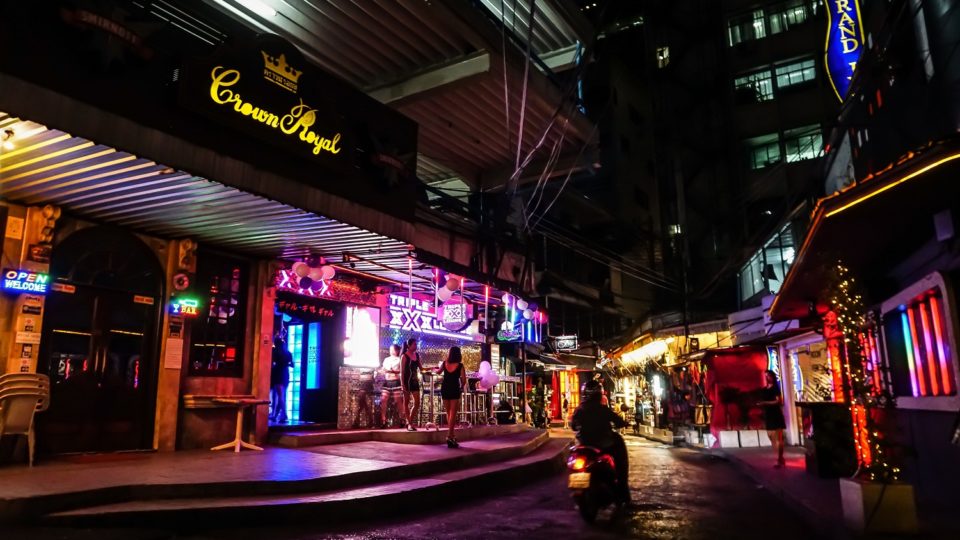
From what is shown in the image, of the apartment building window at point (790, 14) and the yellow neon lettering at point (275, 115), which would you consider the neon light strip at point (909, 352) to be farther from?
the apartment building window at point (790, 14)

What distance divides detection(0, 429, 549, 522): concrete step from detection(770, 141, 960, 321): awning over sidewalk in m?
6.47

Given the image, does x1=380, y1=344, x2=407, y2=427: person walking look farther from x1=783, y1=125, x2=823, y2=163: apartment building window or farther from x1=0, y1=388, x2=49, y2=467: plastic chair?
x1=783, y1=125, x2=823, y2=163: apartment building window

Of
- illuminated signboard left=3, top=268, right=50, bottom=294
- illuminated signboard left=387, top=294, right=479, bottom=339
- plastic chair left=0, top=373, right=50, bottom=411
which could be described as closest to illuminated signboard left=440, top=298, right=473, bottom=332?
illuminated signboard left=387, top=294, right=479, bottom=339

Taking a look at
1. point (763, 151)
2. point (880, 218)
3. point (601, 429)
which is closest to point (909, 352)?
point (880, 218)

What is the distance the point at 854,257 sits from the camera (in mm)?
9516

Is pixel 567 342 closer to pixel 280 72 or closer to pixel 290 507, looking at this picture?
pixel 280 72

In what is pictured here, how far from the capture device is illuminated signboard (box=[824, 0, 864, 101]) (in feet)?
36.1

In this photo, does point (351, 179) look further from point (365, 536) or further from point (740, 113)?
point (740, 113)

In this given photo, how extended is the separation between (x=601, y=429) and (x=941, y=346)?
15.1 feet

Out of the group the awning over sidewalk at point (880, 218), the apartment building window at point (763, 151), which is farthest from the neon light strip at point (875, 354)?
the apartment building window at point (763, 151)

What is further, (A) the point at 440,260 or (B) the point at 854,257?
(A) the point at 440,260

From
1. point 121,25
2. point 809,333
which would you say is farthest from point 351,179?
point 809,333

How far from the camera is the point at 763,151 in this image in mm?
30297

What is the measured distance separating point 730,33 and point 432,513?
31.1 m
